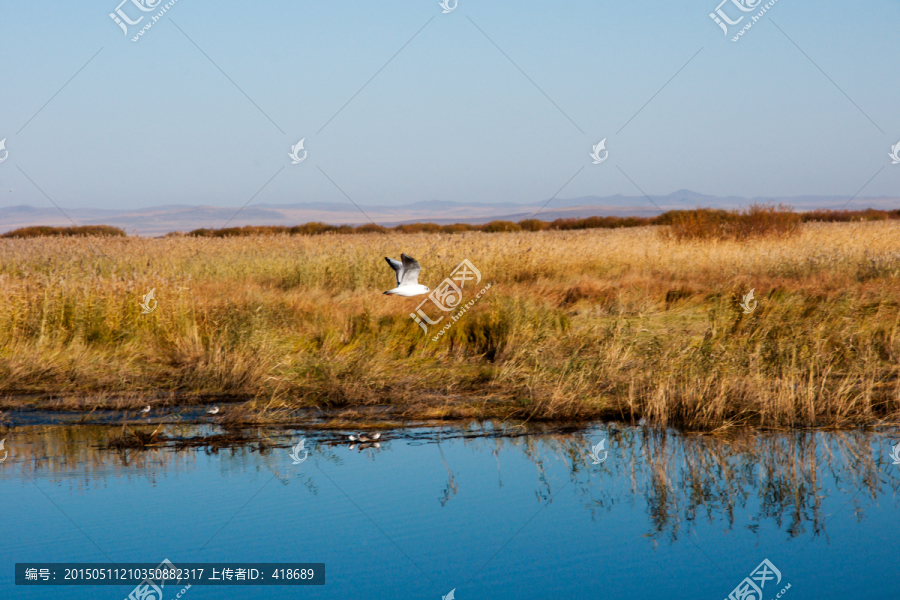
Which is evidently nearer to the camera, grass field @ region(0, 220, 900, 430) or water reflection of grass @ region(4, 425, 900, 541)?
water reflection of grass @ region(4, 425, 900, 541)

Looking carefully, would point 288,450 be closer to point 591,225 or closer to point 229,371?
point 229,371

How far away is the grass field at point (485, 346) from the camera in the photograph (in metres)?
7.78

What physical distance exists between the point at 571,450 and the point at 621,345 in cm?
262

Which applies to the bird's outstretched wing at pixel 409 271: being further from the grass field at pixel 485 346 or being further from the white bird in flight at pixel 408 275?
Answer: the grass field at pixel 485 346

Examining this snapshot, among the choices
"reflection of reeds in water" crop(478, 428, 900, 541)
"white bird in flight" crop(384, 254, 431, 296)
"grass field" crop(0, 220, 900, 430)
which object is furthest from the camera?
"white bird in flight" crop(384, 254, 431, 296)

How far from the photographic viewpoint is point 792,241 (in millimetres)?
22609

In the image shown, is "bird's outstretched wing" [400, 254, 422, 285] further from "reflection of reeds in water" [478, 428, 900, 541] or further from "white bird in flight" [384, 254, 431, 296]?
"reflection of reeds in water" [478, 428, 900, 541]

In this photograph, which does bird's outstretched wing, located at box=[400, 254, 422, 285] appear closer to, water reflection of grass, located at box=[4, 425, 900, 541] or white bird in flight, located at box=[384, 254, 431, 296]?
white bird in flight, located at box=[384, 254, 431, 296]

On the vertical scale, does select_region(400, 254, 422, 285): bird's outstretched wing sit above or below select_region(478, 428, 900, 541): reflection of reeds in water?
above

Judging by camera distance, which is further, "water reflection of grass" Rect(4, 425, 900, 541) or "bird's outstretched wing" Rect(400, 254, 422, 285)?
"bird's outstretched wing" Rect(400, 254, 422, 285)

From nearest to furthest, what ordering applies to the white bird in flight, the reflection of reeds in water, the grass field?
the reflection of reeds in water → the grass field → the white bird in flight

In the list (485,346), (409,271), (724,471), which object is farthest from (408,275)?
(724,471)

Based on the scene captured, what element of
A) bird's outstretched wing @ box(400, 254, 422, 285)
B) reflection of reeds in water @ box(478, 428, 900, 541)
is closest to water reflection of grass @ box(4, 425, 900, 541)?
reflection of reeds in water @ box(478, 428, 900, 541)

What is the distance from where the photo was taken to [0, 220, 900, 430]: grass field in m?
7.78
